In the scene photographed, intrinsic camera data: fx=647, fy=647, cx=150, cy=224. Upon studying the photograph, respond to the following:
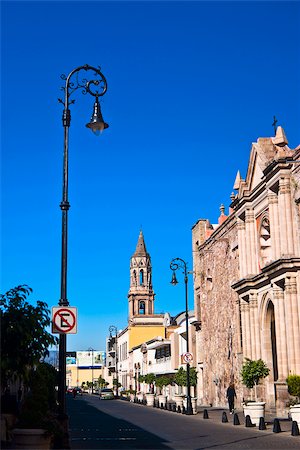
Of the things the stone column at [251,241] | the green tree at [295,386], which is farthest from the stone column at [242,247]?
the green tree at [295,386]

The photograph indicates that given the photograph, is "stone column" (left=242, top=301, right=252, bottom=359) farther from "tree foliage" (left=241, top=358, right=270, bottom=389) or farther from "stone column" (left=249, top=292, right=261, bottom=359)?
"tree foliage" (left=241, top=358, right=270, bottom=389)

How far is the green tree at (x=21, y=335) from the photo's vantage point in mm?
12336

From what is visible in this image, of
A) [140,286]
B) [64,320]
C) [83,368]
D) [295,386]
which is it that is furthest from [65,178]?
[83,368]

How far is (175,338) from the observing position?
62.8m

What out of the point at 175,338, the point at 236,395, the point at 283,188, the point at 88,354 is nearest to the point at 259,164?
the point at 283,188

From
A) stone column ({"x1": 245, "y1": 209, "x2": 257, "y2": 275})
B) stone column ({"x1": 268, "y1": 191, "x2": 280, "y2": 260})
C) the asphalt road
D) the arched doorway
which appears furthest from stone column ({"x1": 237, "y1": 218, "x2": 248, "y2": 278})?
the asphalt road

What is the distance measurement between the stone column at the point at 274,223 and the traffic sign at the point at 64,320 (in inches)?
817

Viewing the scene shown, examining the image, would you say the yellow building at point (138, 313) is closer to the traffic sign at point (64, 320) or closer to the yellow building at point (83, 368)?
the yellow building at point (83, 368)

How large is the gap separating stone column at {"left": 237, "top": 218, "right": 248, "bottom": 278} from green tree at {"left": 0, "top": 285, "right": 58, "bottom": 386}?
2624cm

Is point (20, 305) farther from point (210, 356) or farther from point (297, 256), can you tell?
point (210, 356)

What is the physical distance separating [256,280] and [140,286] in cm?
6678

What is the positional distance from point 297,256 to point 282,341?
4.35 meters

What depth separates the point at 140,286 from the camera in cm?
10200

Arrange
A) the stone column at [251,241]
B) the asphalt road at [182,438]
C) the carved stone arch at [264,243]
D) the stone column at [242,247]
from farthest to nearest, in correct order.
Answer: the stone column at [242,247], the stone column at [251,241], the carved stone arch at [264,243], the asphalt road at [182,438]
